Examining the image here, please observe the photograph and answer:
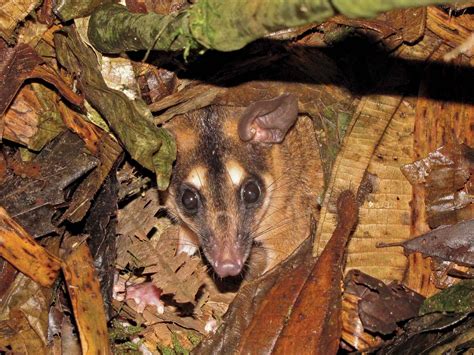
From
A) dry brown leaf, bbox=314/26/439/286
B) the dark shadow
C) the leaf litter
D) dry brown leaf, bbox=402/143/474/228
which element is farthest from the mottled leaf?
dry brown leaf, bbox=402/143/474/228

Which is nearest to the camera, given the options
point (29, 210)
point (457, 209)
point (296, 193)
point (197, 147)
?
point (29, 210)

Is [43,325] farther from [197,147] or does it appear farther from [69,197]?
[197,147]

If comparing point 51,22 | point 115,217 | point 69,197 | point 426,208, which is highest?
point 51,22

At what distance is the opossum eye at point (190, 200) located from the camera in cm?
484

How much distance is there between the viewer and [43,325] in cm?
397

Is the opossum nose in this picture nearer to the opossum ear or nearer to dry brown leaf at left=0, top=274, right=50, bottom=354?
the opossum ear

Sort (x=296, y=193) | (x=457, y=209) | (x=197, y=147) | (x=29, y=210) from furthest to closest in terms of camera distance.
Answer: (x=296, y=193) → (x=197, y=147) → (x=457, y=209) → (x=29, y=210)

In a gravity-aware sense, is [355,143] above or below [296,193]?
above

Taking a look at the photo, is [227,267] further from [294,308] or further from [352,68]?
[352,68]

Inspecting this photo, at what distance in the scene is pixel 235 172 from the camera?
477 cm

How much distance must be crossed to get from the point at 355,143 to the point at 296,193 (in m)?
1.01

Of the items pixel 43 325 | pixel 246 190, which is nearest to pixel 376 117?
pixel 246 190

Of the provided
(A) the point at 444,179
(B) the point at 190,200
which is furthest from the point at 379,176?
(B) the point at 190,200

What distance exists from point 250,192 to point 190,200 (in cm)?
40
